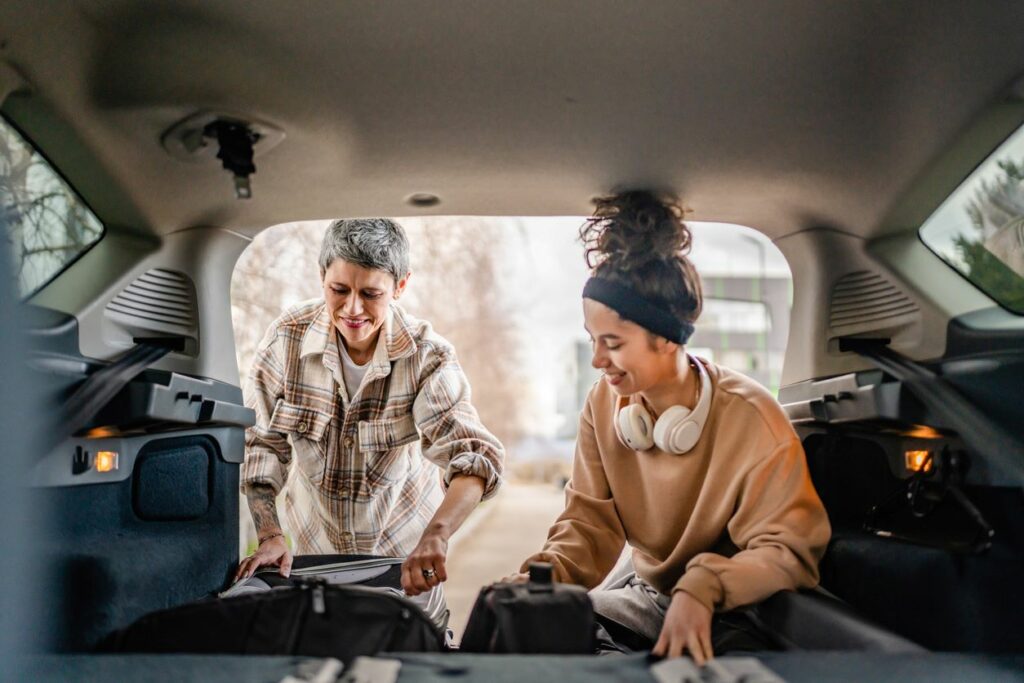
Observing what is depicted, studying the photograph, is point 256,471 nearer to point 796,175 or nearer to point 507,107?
point 507,107

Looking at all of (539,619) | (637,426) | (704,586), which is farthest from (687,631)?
(637,426)

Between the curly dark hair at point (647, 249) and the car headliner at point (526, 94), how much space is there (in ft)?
0.17

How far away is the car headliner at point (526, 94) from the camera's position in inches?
52.2

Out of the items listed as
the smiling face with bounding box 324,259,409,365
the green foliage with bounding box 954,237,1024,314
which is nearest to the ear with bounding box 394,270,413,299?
the smiling face with bounding box 324,259,409,365

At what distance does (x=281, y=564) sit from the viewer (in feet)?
6.47

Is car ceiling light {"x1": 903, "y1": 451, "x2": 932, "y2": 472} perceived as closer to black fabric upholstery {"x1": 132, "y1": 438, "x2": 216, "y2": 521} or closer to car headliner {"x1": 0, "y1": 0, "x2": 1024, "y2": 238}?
car headliner {"x1": 0, "y1": 0, "x2": 1024, "y2": 238}

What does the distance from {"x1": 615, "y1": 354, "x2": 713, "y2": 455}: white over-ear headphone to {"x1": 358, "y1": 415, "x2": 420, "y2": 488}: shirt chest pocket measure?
2.27ft

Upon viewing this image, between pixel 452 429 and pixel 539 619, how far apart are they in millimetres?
845

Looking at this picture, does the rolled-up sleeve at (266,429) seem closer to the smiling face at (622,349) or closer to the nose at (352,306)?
the nose at (352,306)

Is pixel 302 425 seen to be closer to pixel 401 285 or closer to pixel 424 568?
pixel 401 285

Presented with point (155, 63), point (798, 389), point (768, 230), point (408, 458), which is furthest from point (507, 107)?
point (408, 458)

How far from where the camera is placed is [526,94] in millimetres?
1505

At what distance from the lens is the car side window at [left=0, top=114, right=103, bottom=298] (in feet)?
4.65

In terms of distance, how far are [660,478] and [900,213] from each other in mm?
736
